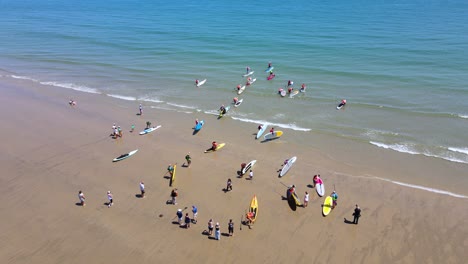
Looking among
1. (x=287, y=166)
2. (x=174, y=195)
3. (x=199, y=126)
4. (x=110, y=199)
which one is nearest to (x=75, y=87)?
(x=199, y=126)

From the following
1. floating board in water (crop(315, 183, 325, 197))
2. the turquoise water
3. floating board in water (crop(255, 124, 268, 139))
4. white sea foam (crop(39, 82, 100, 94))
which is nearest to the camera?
floating board in water (crop(315, 183, 325, 197))

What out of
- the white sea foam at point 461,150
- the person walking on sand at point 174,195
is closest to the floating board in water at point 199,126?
the person walking on sand at point 174,195

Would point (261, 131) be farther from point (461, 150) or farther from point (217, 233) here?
point (461, 150)

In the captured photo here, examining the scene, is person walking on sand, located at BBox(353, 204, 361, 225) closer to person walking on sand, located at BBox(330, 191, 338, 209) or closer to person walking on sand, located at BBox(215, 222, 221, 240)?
person walking on sand, located at BBox(330, 191, 338, 209)

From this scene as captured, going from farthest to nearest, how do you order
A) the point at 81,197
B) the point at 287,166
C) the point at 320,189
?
1. the point at 287,166
2. the point at 320,189
3. the point at 81,197

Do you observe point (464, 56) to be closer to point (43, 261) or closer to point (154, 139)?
point (154, 139)

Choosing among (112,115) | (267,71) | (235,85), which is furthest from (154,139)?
(267,71)

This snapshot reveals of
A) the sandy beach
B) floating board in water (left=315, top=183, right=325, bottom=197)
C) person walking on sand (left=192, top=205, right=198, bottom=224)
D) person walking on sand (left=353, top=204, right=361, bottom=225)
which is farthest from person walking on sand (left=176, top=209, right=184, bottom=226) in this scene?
person walking on sand (left=353, top=204, right=361, bottom=225)
